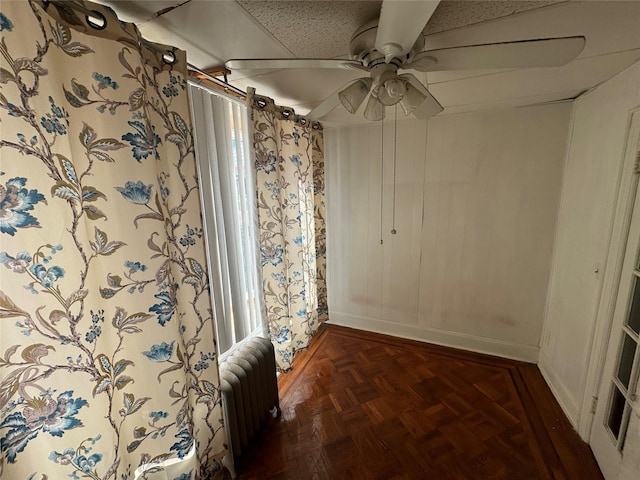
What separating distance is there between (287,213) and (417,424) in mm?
1732

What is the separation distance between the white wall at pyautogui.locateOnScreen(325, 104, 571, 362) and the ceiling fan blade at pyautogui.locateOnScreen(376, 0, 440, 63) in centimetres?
175

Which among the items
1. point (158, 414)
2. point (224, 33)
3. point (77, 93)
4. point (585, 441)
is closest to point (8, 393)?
point (158, 414)

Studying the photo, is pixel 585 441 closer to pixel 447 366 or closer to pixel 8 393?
pixel 447 366

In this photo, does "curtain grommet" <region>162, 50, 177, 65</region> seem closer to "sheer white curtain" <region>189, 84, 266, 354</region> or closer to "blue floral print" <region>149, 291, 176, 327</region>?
"sheer white curtain" <region>189, 84, 266, 354</region>

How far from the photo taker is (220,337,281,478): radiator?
1444mm

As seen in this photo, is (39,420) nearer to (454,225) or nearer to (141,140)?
(141,140)

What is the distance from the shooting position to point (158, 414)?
1122 mm

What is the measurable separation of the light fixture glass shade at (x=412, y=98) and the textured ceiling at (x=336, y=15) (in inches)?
9.1

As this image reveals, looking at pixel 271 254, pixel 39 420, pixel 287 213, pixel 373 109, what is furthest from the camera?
pixel 287 213

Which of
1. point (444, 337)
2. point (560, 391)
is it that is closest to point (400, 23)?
point (560, 391)

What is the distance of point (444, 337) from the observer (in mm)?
2652

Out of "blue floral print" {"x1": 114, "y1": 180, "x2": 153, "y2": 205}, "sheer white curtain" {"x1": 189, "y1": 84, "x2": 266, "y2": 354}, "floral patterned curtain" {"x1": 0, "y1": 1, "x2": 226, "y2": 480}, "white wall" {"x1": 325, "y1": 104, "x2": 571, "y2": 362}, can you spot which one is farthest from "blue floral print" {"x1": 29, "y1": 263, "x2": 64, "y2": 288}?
"white wall" {"x1": 325, "y1": 104, "x2": 571, "y2": 362}

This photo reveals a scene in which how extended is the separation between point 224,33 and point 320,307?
8.25 feet

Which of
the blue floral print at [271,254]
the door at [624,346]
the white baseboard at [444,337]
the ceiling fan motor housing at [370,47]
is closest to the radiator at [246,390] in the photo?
the blue floral print at [271,254]
